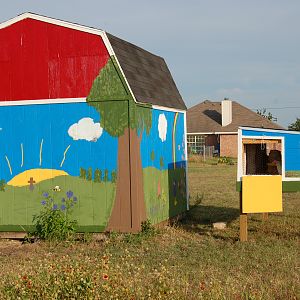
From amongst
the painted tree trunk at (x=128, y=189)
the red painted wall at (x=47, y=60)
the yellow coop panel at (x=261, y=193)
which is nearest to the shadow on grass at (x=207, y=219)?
the yellow coop panel at (x=261, y=193)

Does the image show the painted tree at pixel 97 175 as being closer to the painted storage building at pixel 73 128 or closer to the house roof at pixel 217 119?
the painted storage building at pixel 73 128

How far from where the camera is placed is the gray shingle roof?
450 inches

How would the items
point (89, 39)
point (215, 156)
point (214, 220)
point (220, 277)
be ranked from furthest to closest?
1. point (215, 156)
2. point (214, 220)
3. point (89, 39)
4. point (220, 277)

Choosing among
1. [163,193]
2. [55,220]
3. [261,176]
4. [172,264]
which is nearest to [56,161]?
[55,220]

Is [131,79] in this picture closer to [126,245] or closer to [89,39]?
[89,39]

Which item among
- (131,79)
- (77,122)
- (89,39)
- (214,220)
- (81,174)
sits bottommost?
(214,220)

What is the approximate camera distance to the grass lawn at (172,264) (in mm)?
5875

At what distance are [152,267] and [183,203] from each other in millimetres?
6019

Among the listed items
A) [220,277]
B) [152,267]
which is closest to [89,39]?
[152,267]

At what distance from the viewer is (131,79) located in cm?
1133

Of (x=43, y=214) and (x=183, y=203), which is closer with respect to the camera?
(x=43, y=214)

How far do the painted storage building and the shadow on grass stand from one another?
1383mm

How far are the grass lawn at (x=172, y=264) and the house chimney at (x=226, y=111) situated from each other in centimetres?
3719

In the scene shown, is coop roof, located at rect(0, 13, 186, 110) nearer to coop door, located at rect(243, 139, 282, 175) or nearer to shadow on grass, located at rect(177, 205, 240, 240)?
coop door, located at rect(243, 139, 282, 175)
